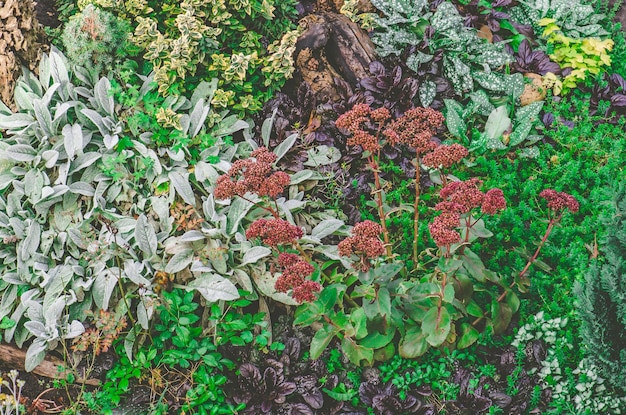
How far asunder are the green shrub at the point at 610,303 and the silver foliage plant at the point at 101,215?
1573 mm

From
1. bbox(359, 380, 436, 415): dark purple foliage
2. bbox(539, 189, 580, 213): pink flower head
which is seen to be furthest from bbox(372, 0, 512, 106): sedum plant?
bbox(359, 380, 436, 415): dark purple foliage

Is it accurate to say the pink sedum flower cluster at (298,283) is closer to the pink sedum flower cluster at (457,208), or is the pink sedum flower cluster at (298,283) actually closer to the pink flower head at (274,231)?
the pink flower head at (274,231)

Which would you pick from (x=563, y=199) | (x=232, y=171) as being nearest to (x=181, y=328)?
(x=232, y=171)

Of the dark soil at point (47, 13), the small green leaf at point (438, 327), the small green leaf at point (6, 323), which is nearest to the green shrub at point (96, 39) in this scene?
the dark soil at point (47, 13)

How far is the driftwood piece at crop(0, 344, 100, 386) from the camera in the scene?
3.87 m

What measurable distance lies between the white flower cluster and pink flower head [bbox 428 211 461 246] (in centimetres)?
Answer: 100

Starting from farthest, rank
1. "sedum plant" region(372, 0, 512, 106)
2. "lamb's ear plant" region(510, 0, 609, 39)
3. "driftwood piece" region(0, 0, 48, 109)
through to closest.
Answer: "lamb's ear plant" region(510, 0, 609, 39) → "sedum plant" region(372, 0, 512, 106) → "driftwood piece" region(0, 0, 48, 109)

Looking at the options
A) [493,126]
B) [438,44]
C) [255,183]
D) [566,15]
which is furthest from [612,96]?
[255,183]

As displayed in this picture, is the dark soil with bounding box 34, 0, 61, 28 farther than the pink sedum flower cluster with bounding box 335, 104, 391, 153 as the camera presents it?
Yes

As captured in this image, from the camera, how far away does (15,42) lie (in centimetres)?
457

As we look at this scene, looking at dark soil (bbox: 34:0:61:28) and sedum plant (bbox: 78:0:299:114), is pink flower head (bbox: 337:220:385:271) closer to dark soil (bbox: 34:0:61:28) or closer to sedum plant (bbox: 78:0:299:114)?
sedum plant (bbox: 78:0:299:114)

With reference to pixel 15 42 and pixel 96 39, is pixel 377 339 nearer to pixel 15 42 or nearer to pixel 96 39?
pixel 96 39

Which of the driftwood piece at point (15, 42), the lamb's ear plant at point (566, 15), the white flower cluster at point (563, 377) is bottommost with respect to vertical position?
the white flower cluster at point (563, 377)

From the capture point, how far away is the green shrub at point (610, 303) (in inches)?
118
